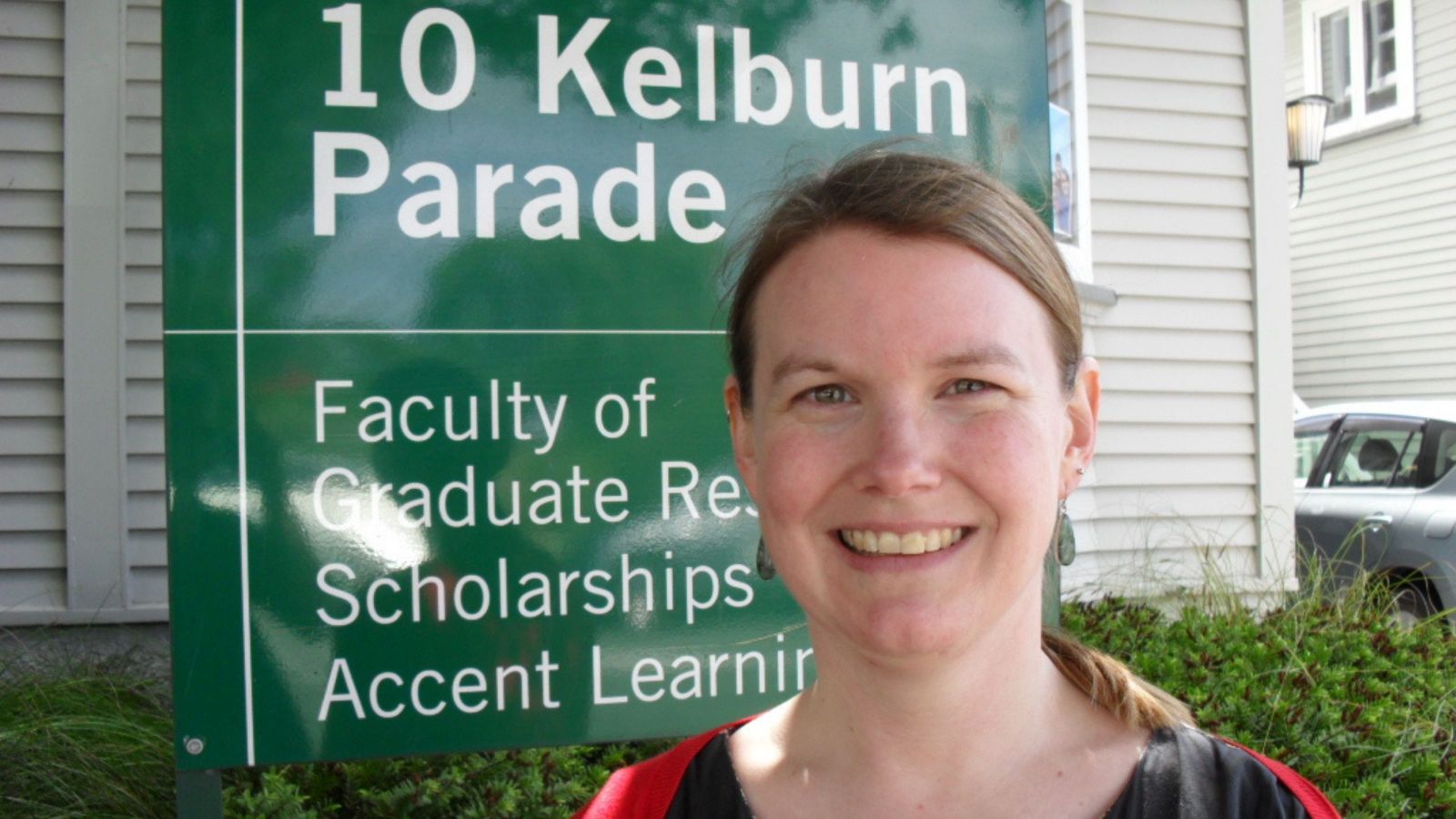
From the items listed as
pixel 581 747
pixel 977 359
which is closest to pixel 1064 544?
pixel 977 359

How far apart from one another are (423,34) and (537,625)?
1.23 m

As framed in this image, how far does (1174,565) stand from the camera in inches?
251

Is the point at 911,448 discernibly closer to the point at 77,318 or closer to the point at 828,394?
the point at 828,394

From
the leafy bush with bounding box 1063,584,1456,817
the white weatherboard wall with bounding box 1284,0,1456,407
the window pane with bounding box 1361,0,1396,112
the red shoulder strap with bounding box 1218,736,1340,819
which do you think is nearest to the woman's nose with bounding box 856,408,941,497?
the red shoulder strap with bounding box 1218,736,1340,819

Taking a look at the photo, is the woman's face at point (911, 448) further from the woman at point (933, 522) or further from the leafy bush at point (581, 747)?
the leafy bush at point (581, 747)

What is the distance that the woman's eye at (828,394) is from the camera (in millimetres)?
1380

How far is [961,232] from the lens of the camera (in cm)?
137

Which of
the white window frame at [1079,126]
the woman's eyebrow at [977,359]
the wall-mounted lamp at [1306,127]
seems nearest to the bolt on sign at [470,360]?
the woman's eyebrow at [977,359]

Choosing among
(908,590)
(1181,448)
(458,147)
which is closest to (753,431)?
(908,590)

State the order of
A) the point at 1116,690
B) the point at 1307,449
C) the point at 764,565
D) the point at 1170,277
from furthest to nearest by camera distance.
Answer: the point at 1307,449
the point at 1170,277
the point at 764,565
the point at 1116,690

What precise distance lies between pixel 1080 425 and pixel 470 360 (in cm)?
142

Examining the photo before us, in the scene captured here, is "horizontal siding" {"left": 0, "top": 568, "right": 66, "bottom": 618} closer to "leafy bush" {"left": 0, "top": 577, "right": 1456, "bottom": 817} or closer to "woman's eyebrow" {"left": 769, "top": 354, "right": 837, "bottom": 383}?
"leafy bush" {"left": 0, "top": 577, "right": 1456, "bottom": 817}

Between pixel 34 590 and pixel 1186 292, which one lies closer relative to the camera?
pixel 34 590

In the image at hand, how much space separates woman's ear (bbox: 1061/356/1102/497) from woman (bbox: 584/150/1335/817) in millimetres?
13
